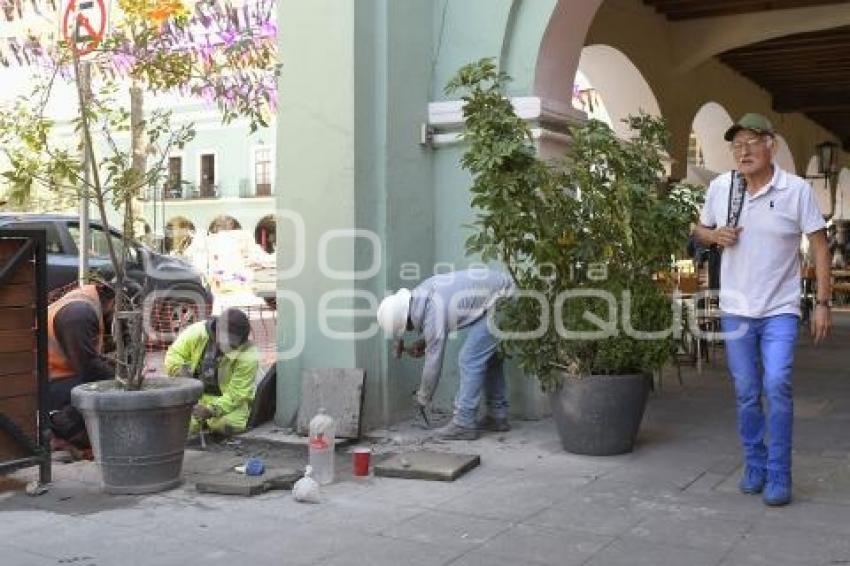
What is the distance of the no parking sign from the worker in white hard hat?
2450 millimetres

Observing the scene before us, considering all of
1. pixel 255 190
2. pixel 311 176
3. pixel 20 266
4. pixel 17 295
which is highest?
pixel 255 190

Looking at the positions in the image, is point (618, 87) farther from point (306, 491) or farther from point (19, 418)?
point (19, 418)

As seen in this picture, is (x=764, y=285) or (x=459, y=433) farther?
(x=459, y=433)

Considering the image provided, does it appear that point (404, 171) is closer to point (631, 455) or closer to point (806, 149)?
point (631, 455)

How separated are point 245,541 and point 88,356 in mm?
2130

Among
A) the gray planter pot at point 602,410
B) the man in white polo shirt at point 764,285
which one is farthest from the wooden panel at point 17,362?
the man in white polo shirt at point 764,285

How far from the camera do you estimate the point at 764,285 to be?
478 centimetres

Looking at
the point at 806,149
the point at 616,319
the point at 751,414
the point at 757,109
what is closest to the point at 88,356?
the point at 616,319

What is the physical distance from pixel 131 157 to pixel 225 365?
1.57 meters

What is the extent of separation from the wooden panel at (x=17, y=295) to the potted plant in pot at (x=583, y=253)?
2595 mm

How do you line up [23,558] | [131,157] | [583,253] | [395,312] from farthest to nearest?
[395,312] → [131,157] → [583,253] → [23,558]

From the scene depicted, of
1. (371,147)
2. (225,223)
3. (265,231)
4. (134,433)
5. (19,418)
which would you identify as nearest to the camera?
(134,433)

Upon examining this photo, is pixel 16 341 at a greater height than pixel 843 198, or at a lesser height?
lesser

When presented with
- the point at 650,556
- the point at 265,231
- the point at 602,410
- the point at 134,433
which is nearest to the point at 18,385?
the point at 134,433
